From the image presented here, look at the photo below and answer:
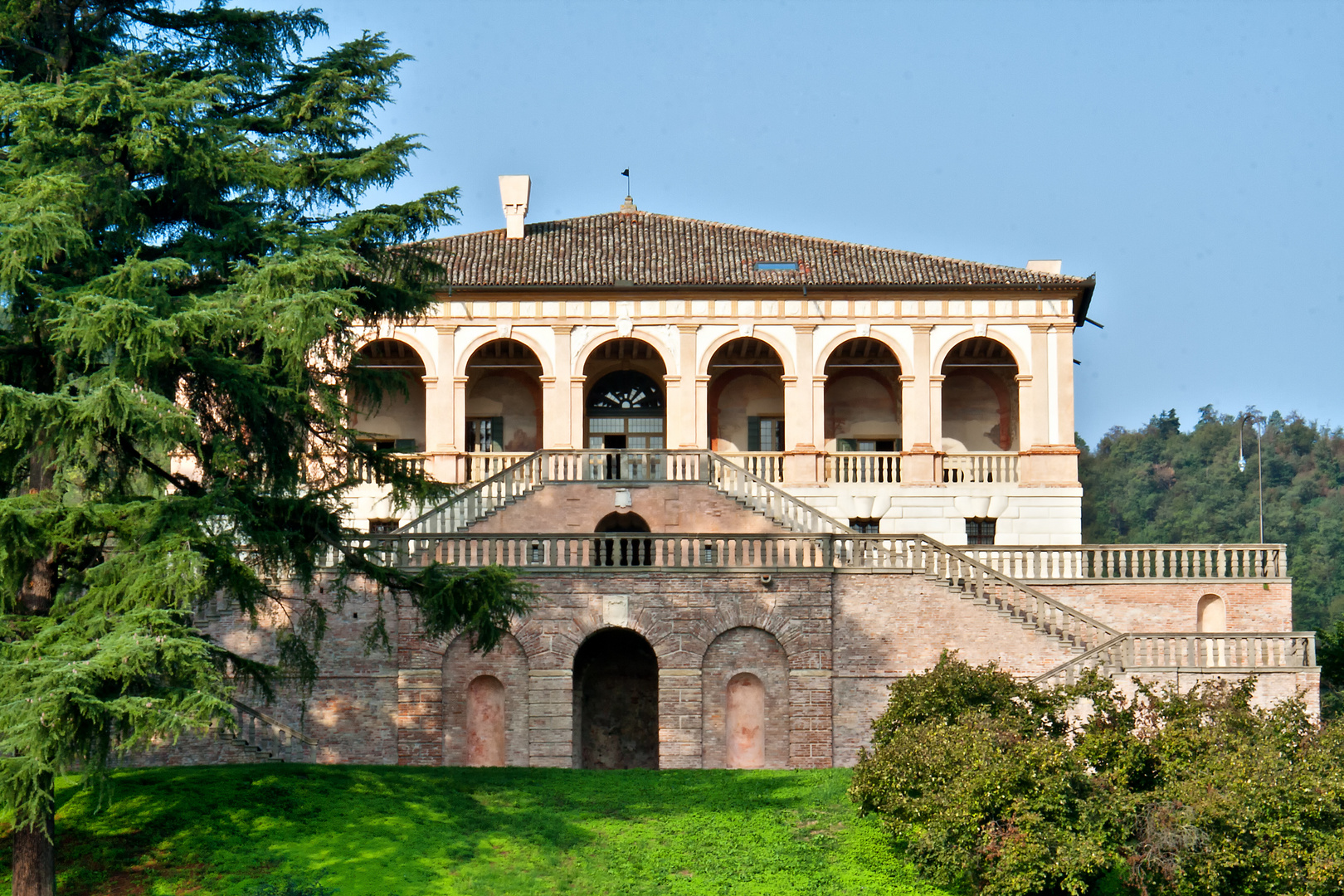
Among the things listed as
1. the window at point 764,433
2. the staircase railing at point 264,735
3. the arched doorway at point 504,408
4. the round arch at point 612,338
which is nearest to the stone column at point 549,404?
the round arch at point 612,338

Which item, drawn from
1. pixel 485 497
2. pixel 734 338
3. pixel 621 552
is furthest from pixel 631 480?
pixel 734 338

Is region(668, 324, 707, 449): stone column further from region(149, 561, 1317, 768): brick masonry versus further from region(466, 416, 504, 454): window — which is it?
region(149, 561, 1317, 768): brick masonry

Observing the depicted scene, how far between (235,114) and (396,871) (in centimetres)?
1056

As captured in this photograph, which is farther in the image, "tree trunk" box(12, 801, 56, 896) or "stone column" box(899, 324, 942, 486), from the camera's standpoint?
"stone column" box(899, 324, 942, 486)

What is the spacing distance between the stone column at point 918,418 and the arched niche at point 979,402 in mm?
1825

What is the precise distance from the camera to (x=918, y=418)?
1426 inches

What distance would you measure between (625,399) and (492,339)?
4.15 m

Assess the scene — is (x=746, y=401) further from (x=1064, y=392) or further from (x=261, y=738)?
(x=261, y=738)

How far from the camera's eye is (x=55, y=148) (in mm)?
19000

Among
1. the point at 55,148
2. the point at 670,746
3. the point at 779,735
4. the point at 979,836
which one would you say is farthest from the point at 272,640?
the point at 979,836

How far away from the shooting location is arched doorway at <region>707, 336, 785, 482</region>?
38.2 m

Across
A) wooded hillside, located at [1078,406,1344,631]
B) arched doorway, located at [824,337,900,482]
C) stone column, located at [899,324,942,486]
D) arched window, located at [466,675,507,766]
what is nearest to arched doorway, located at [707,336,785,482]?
arched doorway, located at [824,337,900,482]

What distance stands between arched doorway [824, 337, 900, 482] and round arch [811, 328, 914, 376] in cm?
111

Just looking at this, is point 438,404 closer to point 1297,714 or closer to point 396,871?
point 396,871
